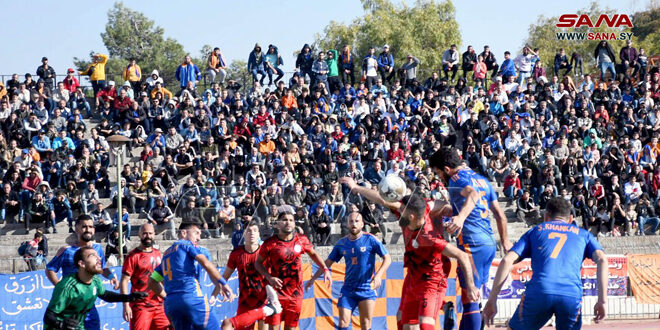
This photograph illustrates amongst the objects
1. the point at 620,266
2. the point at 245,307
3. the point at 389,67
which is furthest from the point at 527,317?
the point at 389,67

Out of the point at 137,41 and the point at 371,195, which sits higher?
the point at 137,41

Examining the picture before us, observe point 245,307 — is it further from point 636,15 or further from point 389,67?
point 636,15

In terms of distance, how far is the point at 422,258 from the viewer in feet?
32.7

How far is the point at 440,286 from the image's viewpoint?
1002cm

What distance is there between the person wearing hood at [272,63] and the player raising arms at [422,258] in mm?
21773

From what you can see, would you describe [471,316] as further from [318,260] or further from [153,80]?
[153,80]

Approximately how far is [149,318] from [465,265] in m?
4.45

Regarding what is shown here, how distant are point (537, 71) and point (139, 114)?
535 inches

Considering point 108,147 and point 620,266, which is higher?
point 108,147

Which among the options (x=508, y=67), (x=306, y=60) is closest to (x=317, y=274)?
(x=306, y=60)

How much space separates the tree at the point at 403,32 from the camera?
62.7 m

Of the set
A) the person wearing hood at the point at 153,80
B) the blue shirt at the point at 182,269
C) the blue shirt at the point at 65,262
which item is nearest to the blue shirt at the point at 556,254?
the blue shirt at the point at 182,269

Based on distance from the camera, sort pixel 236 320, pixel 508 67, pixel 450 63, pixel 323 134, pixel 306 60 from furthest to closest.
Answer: pixel 450 63, pixel 508 67, pixel 306 60, pixel 323 134, pixel 236 320

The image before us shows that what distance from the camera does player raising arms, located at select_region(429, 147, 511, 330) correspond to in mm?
9633
